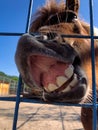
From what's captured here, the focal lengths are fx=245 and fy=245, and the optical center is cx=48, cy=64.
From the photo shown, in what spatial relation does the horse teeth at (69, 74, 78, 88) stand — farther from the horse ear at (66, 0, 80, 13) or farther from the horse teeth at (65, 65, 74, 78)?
the horse ear at (66, 0, 80, 13)

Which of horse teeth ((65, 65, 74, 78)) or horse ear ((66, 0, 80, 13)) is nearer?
horse teeth ((65, 65, 74, 78))

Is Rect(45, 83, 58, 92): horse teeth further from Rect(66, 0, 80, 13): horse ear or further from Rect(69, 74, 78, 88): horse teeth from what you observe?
Rect(66, 0, 80, 13): horse ear

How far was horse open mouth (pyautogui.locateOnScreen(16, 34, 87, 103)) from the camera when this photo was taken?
4.75 feet

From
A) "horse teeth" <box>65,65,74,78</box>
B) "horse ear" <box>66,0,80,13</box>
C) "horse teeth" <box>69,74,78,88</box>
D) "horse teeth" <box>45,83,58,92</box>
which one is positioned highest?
"horse ear" <box>66,0,80,13</box>

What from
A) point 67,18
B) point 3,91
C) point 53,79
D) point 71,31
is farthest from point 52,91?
point 3,91

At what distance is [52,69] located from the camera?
1.56m

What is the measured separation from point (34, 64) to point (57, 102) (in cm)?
29

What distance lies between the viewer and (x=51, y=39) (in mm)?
1535

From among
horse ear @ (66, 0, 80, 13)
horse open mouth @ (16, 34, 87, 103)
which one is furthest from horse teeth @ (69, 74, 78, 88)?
horse ear @ (66, 0, 80, 13)

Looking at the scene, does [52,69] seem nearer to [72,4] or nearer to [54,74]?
[54,74]

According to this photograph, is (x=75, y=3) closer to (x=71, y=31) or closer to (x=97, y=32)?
(x=97, y=32)

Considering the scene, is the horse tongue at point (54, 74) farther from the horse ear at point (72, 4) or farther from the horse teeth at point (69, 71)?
the horse ear at point (72, 4)

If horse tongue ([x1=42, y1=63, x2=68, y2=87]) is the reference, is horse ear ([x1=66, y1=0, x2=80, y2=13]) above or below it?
above

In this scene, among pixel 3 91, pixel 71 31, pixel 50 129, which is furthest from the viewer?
pixel 3 91
